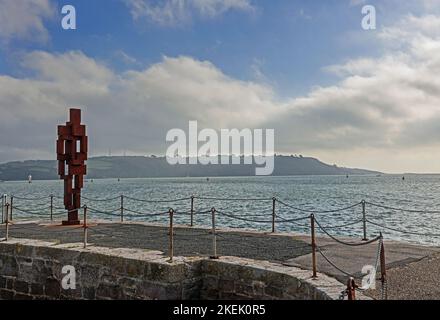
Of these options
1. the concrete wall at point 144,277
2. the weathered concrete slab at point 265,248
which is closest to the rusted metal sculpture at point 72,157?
the weathered concrete slab at point 265,248

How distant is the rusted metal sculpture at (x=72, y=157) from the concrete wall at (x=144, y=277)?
4716 millimetres

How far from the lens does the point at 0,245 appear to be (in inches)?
403

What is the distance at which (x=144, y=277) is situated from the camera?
801cm

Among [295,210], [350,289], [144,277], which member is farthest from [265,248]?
[295,210]

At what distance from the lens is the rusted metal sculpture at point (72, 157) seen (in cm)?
1452

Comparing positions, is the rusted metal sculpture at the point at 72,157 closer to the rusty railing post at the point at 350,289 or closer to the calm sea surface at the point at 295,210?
the calm sea surface at the point at 295,210

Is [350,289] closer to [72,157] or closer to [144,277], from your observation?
[144,277]

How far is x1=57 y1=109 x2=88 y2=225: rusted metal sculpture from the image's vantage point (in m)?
14.5

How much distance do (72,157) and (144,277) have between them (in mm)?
7880

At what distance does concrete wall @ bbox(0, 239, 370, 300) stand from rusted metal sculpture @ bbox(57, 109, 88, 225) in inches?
186
